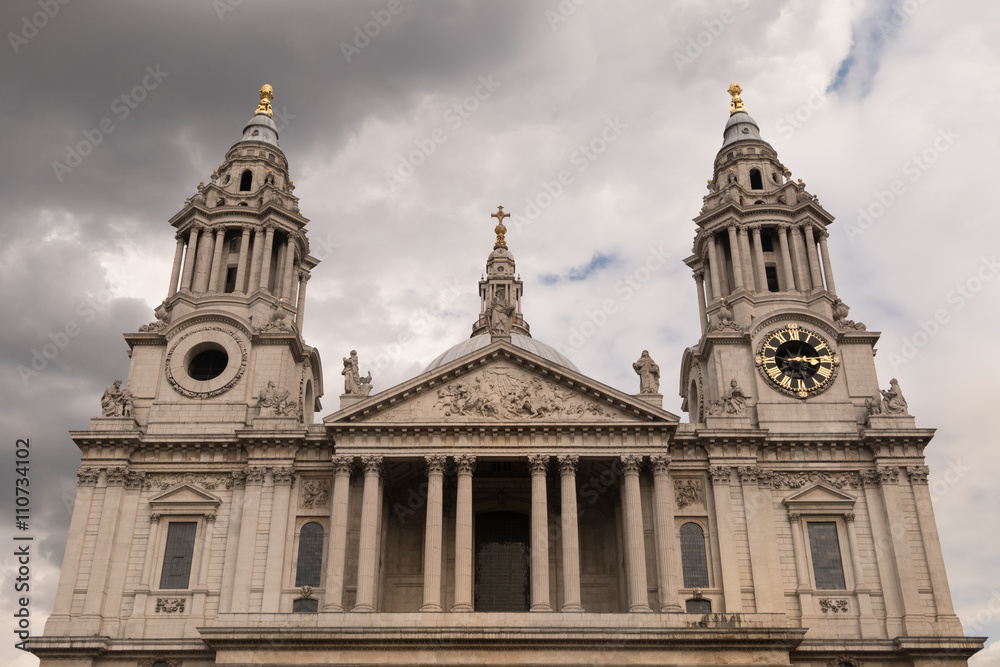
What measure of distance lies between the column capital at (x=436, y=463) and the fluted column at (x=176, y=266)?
1803 centimetres

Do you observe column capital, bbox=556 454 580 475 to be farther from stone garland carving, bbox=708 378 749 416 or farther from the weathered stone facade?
stone garland carving, bbox=708 378 749 416

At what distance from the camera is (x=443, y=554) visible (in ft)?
149

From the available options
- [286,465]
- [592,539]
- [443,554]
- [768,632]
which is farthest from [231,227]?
[768,632]

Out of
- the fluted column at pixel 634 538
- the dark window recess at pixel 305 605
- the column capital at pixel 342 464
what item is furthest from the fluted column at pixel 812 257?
the dark window recess at pixel 305 605

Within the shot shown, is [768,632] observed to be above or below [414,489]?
below

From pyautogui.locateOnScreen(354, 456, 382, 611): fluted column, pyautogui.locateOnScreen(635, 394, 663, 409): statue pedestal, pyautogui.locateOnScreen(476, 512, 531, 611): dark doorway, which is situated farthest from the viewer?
pyautogui.locateOnScreen(476, 512, 531, 611): dark doorway

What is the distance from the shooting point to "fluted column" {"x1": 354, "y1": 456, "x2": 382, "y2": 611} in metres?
39.6

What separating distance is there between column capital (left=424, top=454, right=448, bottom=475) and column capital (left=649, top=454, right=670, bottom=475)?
29.7 ft

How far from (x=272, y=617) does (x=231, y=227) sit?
2313 centimetres

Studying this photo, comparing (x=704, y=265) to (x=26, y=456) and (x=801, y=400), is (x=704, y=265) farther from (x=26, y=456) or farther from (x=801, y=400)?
(x=26, y=456)

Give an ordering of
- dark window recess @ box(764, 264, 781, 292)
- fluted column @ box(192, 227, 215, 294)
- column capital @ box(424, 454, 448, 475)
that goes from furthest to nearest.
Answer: dark window recess @ box(764, 264, 781, 292) < fluted column @ box(192, 227, 215, 294) < column capital @ box(424, 454, 448, 475)

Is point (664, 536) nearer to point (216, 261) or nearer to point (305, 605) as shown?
point (305, 605)

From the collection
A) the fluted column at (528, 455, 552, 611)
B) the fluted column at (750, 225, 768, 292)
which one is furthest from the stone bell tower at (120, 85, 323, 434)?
the fluted column at (750, 225, 768, 292)

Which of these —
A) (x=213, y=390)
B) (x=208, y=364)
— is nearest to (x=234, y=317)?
(x=208, y=364)
